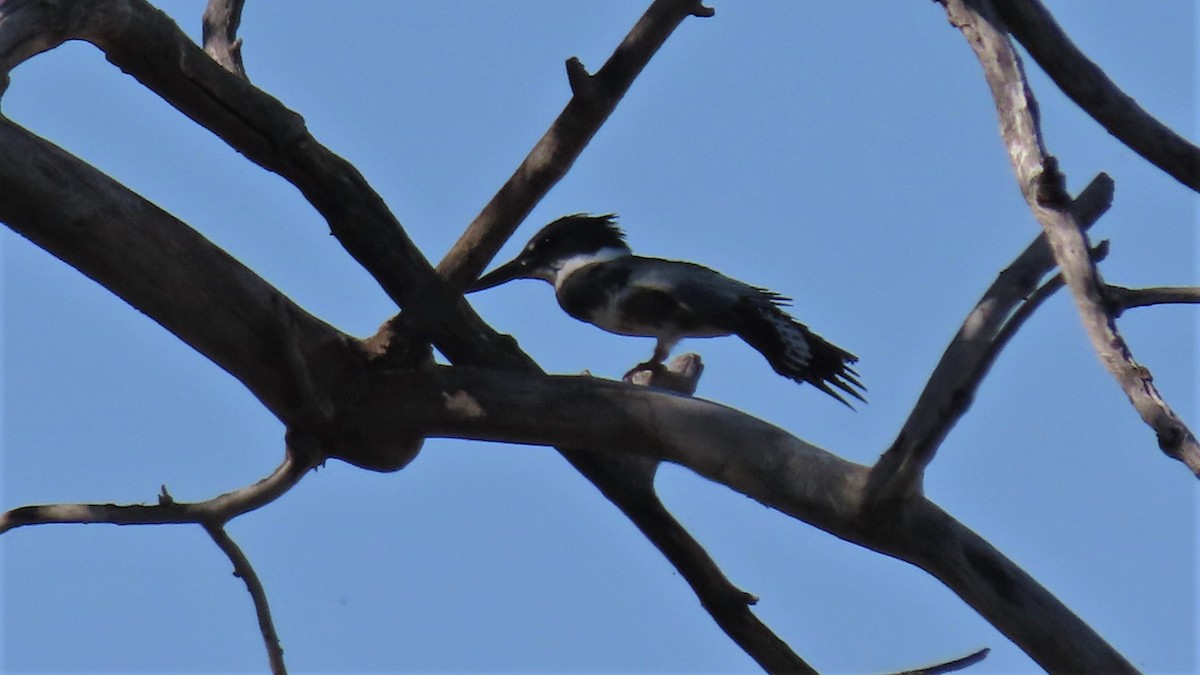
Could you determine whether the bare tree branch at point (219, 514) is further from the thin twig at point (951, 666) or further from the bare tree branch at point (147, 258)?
the thin twig at point (951, 666)

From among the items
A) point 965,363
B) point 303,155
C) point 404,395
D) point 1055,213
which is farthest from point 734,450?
point 303,155

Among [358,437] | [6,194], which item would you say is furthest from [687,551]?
[6,194]

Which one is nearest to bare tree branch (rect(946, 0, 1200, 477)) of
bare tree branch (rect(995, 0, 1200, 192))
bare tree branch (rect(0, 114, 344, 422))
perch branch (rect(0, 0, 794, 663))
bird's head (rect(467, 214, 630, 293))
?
bare tree branch (rect(995, 0, 1200, 192))

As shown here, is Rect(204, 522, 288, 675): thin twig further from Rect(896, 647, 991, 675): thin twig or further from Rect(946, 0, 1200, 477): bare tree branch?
Rect(946, 0, 1200, 477): bare tree branch

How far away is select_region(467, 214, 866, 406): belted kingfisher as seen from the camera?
515 centimetres

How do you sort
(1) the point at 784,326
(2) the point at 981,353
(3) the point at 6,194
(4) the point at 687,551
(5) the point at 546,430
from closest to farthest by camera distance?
(2) the point at 981,353 < (3) the point at 6,194 < (5) the point at 546,430 < (4) the point at 687,551 < (1) the point at 784,326

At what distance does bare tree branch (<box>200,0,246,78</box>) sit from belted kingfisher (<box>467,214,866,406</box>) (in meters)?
1.25

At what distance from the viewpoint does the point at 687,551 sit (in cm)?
443

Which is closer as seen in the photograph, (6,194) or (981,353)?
(981,353)

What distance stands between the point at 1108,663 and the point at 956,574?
15.8 inches

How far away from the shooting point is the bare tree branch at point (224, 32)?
512 centimetres

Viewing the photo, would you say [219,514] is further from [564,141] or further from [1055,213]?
[1055,213]

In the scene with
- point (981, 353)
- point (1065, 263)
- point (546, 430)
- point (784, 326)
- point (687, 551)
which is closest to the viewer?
point (1065, 263)

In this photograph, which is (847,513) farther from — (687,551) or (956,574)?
(687,551)
